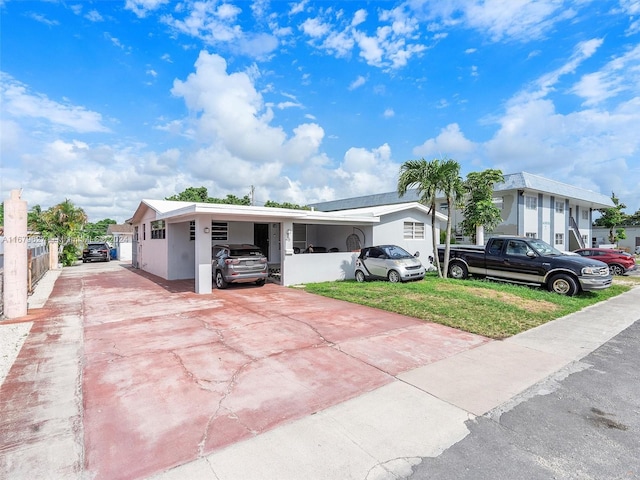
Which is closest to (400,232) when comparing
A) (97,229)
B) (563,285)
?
(563,285)

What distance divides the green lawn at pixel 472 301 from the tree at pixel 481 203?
8.36m

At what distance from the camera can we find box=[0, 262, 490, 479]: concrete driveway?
313cm

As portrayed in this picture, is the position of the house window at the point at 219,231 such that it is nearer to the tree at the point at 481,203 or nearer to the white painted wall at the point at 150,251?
the white painted wall at the point at 150,251

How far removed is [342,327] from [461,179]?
29.7ft

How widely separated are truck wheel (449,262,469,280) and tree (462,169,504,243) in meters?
7.48

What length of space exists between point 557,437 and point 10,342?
8413 mm

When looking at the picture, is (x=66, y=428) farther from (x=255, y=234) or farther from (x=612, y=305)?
(x=255, y=234)

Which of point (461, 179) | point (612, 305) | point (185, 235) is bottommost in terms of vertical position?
point (612, 305)

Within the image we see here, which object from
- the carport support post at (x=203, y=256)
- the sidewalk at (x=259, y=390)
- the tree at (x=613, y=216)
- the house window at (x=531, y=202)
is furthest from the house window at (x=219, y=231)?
the tree at (x=613, y=216)

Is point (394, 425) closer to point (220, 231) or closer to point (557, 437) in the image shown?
point (557, 437)

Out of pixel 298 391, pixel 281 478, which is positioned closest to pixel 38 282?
pixel 298 391

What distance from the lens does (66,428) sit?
3.43 m

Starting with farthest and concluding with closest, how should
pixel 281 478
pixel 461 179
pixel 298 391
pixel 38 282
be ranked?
1. pixel 38 282
2. pixel 461 179
3. pixel 298 391
4. pixel 281 478

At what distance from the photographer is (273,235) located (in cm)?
1817
